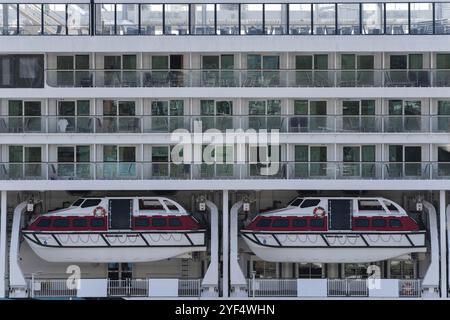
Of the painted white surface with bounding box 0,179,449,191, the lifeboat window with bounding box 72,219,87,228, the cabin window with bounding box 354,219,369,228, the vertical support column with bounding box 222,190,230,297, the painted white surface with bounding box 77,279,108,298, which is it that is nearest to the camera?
the painted white surface with bounding box 0,179,449,191

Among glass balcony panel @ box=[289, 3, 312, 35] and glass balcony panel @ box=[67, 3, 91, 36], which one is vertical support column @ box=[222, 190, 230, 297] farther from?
glass balcony panel @ box=[67, 3, 91, 36]

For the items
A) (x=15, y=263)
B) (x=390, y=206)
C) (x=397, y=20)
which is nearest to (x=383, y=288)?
(x=390, y=206)

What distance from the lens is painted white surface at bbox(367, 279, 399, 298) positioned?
48.8ft

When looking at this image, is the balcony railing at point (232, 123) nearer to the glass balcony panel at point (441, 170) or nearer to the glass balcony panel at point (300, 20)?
the glass balcony panel at point (441, 170)

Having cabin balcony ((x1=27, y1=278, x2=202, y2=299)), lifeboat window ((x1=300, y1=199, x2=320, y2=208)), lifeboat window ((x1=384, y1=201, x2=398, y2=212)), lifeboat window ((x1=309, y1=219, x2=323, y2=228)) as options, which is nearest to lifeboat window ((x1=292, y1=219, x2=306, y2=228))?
lifeboat window ((x1=309, y1=219, x2=323, y2=228))

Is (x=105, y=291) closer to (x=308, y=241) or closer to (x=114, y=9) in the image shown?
(x=308, y=241)

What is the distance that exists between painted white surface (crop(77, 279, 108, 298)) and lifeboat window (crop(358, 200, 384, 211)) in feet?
16.1

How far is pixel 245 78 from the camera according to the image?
14.9 meters

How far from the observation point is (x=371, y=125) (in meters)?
14.8

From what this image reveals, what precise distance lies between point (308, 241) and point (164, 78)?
3994mm

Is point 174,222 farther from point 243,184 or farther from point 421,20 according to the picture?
point 421,20

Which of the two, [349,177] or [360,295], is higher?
[349,177]

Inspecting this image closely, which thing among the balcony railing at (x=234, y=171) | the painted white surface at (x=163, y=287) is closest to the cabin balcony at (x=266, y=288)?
the painted white surface at (x=163, y=287)

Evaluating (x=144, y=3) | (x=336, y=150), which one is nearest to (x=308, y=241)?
(x=336, y=150)
